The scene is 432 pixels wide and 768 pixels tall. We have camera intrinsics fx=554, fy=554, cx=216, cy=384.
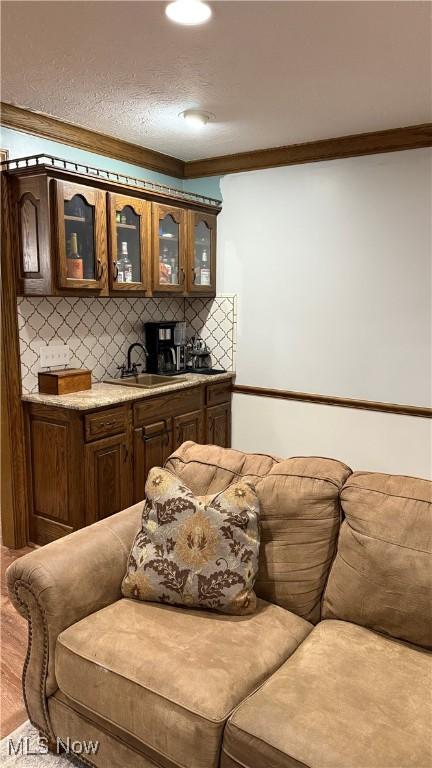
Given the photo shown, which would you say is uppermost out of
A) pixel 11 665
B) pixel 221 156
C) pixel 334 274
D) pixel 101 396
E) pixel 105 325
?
pixel 221 156

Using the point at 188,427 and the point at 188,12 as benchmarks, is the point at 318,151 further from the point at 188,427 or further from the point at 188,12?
the point at 188,427

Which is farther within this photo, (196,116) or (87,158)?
(87,158)

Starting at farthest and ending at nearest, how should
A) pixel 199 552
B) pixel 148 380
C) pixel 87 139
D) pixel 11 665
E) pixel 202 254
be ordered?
pixel 202 254
pixel 148 380
pixel 87 139
pixel 11 665
pixel 199 552

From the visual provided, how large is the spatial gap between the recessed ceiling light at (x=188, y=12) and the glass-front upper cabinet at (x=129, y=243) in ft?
4.77

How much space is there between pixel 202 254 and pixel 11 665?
9.93ft

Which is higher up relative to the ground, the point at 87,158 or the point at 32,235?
the point at 87,158

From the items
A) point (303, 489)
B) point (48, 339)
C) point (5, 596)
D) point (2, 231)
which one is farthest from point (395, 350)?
point (5, 596)

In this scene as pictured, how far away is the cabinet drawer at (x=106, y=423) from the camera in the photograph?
3074 millimetres

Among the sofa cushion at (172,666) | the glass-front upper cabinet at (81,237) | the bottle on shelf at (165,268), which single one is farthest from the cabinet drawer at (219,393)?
the sofa cushion at (172,666)

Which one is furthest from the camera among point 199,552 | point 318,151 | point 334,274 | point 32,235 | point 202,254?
point 202,254

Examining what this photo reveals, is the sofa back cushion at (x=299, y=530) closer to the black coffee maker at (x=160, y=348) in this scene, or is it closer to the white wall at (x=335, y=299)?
the white wall at (x=335, y=299)

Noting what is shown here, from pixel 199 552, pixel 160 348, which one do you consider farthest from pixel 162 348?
pixel 199 552

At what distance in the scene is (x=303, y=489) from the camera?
1.97 metres

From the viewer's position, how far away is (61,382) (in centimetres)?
324
